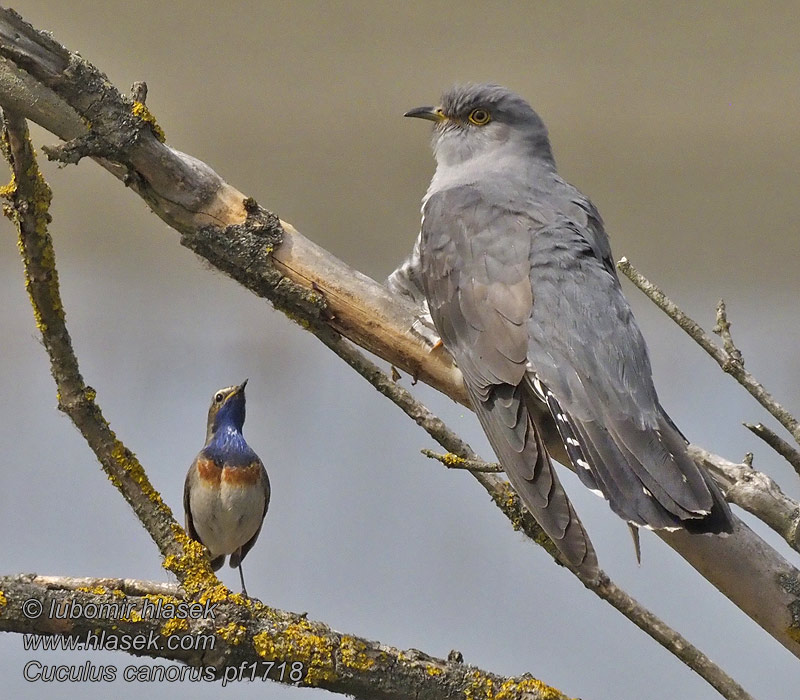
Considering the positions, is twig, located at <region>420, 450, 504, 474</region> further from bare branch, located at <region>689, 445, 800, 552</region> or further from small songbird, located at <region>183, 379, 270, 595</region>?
small songbird, located at <region>183, 379, 270, 595</region>

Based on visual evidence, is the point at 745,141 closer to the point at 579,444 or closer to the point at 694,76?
the point at 694,76

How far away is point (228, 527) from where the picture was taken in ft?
7.66

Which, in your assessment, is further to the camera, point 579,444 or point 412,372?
point 412,372

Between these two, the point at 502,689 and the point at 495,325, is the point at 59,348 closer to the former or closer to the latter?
the point at 495,325

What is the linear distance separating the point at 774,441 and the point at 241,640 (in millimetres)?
862

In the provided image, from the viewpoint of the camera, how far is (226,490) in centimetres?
232

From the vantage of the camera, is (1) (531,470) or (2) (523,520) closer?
(1) (531,470)

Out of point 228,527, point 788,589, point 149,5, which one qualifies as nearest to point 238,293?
point 149,5

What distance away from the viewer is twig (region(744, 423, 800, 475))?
155 cm

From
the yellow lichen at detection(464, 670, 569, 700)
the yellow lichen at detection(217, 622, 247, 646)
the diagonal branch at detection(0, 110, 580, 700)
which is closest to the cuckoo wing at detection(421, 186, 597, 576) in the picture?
the yellow lichen at detection(464, 670, 569, 700)

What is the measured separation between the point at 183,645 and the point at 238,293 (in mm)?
2649

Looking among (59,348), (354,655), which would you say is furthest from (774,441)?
(59,348)

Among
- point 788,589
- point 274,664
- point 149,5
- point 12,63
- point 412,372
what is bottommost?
point 274,664

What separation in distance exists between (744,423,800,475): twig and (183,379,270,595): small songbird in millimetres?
1201
